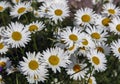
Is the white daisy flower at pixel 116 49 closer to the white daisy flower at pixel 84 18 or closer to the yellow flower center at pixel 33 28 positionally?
the white daisy flower at pixel 84 18

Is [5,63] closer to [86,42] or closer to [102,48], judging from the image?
[86,42]

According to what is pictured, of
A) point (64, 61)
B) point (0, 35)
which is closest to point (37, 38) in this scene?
point (0, 35)

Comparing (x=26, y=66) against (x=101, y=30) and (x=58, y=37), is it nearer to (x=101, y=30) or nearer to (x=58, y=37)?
(x=58, y=37)

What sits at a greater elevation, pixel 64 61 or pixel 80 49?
pixel 80 49

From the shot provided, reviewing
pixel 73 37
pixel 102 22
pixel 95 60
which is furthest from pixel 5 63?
pixel 102 22

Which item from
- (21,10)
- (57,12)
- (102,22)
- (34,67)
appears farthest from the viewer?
Answer: (21,10)

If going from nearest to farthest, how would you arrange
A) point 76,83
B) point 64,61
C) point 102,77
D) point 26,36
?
point 64,61 → point 26,36 → point 76,83 → point 102,77
